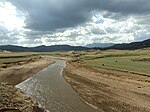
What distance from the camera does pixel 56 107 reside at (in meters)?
30.5

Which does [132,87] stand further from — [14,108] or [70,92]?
[14,108]

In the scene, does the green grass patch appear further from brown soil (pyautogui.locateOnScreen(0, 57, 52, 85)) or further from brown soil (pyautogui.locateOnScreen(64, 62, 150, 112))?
brown soil (pyautogui.locateOnScreen(0, 57, 52, 85))

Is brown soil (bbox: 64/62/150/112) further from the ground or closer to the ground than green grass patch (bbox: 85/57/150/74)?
further from the ground

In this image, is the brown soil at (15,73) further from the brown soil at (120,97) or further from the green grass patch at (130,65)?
the green grass patch at (130,65)

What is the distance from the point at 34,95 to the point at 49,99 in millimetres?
3715

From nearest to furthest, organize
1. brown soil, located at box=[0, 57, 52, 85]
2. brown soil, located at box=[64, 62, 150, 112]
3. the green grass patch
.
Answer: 1. brown soil, located at box=[64, 62, 150, 112]
2. brown soil, located at box=[0, 57, 52, 85]
3. the green grass patch

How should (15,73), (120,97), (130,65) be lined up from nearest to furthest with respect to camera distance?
(120,97) < (15,73) < (130,65)

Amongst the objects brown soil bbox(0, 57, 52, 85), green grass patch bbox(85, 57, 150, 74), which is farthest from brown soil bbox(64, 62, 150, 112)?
green grass patch bbox(85, 57, 150, 74)

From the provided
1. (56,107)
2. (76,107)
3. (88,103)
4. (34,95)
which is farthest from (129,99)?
(34,95)

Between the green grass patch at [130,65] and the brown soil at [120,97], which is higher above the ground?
the brown soil at [120,97]

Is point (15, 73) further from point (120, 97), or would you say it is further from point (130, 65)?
point (120, 97)

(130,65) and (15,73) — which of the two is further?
(130,65)

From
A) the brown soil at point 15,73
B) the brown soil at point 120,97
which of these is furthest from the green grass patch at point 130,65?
the brown soil at point 15,73

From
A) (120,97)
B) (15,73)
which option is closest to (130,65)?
(15,73)
